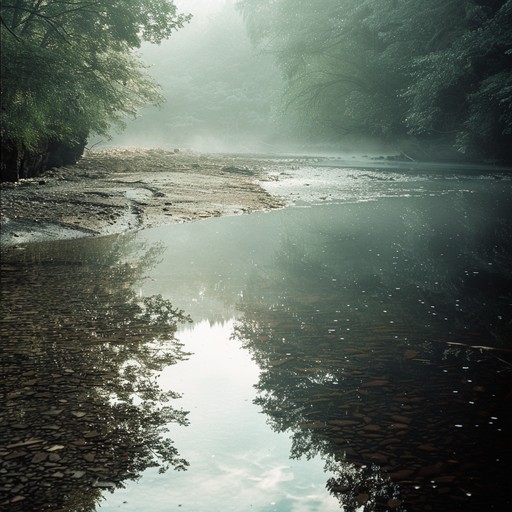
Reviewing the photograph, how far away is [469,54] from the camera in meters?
20.7

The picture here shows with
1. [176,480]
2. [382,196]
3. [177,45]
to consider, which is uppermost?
[177,45]

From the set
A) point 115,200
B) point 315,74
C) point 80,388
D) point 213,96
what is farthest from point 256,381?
point 213,96

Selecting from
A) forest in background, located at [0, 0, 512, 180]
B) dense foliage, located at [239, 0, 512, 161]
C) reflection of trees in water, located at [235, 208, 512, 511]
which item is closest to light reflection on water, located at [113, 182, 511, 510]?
reflection of trees in water, located at [235, 208, 512, 511]

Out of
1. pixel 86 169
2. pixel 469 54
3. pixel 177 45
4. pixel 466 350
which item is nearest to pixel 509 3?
pixel 469 54

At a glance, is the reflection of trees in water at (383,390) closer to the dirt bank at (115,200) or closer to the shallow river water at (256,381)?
the shallow river water at (256,381)

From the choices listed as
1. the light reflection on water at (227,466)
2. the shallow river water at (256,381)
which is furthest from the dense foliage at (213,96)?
the light reflection on water at (227,466)

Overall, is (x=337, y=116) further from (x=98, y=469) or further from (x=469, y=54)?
(x=98, y=469)

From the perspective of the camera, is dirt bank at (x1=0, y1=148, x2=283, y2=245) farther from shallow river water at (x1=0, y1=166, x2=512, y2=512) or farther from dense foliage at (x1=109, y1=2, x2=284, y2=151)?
dense foliage at (x1=109, y1=2, x2=284, y2=151)

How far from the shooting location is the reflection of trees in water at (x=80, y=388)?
8.95 feet

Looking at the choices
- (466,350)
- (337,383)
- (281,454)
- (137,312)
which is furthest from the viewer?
(137,312)

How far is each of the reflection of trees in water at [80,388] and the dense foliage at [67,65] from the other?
6.32 metres

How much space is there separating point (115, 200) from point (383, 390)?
9.76 metres

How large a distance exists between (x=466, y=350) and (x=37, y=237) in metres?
6.81

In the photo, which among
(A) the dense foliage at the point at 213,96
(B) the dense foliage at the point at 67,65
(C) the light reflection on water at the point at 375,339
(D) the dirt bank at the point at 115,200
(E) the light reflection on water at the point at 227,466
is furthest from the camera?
(A) the dense foliage at the point at 213,96
